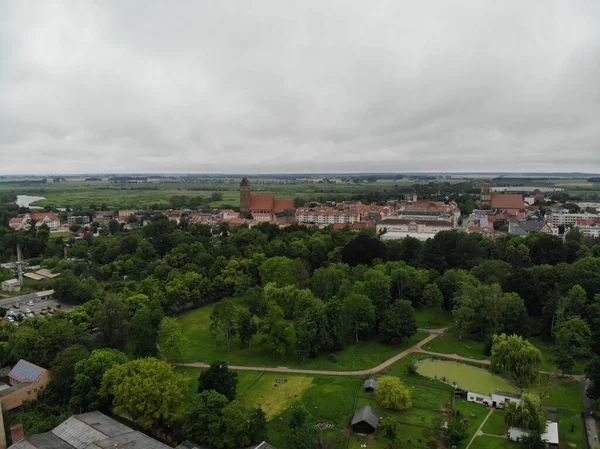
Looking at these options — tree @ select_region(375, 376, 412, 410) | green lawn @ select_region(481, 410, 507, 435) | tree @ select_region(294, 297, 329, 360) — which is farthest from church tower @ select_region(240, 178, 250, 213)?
green lawn @ select_region(481, 410, 507, 435)

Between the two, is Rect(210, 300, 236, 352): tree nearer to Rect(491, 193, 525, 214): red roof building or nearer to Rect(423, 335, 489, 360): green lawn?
Rect(423, 335, 489, 360): green lawn

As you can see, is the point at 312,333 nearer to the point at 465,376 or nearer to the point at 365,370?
the point at 365,370

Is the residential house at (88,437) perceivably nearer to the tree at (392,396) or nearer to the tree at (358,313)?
the tree at (392,396)

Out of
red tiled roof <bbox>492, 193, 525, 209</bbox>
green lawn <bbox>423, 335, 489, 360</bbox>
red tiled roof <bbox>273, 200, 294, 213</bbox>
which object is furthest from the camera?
red tiled roof <bbox>492, 193, 525, 209</bbox>

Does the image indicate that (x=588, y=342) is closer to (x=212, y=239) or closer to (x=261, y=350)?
(x=261, y=350)

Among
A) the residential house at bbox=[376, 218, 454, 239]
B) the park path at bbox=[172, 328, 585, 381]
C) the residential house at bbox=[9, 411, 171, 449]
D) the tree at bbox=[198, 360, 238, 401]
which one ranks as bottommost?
the park path at bbox=[172, 328, 585, 381]

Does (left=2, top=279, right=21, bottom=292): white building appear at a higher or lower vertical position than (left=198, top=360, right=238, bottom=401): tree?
→ lower

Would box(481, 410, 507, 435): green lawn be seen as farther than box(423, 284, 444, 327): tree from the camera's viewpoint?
No

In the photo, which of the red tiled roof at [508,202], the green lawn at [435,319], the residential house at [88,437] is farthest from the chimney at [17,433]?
the red tiled roof at [508,202]
